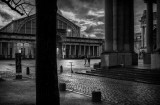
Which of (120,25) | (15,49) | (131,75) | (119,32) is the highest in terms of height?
(120,25)

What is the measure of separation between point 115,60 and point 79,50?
71.0 m

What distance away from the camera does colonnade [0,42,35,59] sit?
242 feet

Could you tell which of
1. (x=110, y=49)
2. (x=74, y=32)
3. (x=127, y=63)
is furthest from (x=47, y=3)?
(x=74, y=32)

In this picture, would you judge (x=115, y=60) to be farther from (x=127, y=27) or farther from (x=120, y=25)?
(x=127, y=27)

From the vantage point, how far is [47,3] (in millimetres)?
4297

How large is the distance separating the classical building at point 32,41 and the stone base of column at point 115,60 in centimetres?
4868

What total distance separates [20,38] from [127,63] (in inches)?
2449

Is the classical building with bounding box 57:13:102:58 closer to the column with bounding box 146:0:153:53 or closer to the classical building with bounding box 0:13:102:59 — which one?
the classical building with bounding box 0:13:102:59

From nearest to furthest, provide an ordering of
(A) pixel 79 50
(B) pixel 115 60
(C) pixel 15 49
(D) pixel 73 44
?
(B) pixel 115 60 < (C) pixel 15 49 < (D) pixel 73 44 < (A) pixel 79 50

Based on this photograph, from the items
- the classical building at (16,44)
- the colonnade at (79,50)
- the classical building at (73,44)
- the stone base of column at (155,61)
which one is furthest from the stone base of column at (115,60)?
the colonnade at (79,50)

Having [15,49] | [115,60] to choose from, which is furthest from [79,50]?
[115,60]

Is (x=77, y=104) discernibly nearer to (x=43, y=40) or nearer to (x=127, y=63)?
(x=43, y=40)

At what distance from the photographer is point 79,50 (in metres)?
89.7

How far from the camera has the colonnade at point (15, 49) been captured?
73812mm
